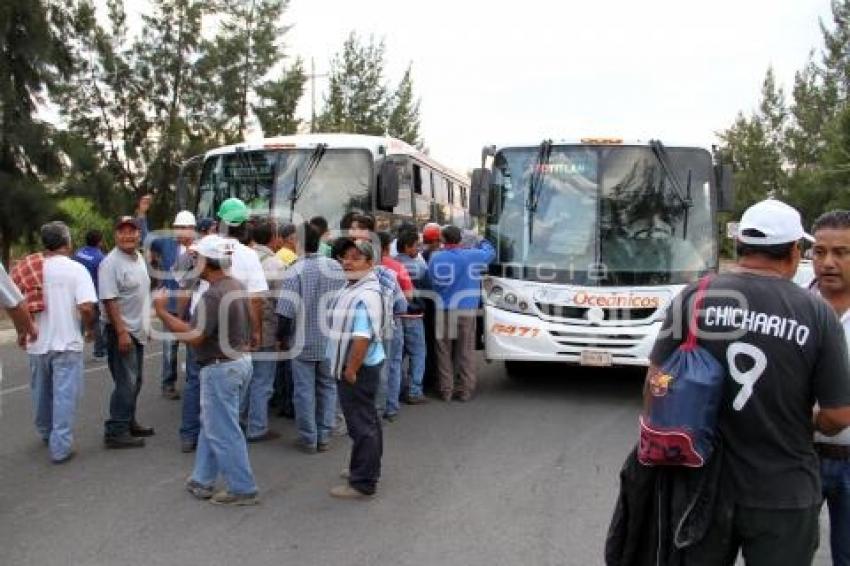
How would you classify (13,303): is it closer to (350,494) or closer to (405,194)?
(350,494)

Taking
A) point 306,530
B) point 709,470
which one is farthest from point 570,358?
point 709,470

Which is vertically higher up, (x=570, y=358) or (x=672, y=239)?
(x=672, y=239)

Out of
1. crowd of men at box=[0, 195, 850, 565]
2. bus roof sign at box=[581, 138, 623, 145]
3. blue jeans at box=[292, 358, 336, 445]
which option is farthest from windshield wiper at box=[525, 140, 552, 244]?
blue jeans at box=[292, 358, 336, 445]

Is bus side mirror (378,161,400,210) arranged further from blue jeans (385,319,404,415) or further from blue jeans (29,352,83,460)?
blue jeans (29,352,83,460)

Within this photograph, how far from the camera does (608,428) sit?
7633 mm

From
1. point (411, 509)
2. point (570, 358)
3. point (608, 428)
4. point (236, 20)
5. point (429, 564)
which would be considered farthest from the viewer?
point (236, 20)

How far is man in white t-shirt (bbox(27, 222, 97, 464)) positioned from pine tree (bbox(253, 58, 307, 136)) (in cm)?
2367

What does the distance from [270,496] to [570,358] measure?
3949 mm

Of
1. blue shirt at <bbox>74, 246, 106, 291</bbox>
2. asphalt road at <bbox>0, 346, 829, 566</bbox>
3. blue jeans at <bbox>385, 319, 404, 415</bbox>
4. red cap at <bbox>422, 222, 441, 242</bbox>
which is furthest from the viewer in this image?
blue shirt at <bbox>74, 246, 106, 291</bbox>

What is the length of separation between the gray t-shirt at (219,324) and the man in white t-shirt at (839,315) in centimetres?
337

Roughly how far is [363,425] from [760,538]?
3109 mm

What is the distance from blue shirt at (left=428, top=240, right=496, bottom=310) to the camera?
28.6 ft

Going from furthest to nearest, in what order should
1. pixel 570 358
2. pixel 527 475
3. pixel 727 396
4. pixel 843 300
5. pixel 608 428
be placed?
pixel 570 358 < pixel 608 428 < pixel 527 475 < pixel 843 300 < pixel 727 396

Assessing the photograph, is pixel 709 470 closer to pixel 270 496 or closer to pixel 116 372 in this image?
pixel 270 496
